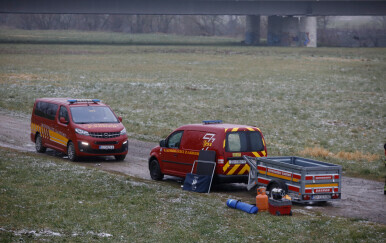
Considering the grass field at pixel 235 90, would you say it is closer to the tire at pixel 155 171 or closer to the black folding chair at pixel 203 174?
the black folding chair at pixel 203 174

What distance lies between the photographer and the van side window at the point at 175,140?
17500 millimetres

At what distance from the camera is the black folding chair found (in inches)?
625

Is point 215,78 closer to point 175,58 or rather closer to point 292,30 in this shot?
point 175,58

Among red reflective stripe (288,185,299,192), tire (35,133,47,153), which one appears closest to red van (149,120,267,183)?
red reflective stripe (288,185,299,192)

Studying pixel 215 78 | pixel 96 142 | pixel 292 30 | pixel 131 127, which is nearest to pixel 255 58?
pixel 215 78

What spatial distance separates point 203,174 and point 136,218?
3965 millimetres

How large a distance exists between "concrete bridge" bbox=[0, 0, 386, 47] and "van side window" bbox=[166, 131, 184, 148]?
74.4 metres

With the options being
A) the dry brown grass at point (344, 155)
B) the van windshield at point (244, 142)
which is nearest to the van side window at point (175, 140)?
the van windshield at point (244, 142)

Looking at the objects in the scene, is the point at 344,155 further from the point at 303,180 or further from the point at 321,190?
the point at 303,180

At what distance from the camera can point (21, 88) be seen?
46.5 m

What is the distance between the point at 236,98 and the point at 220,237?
33.2 m

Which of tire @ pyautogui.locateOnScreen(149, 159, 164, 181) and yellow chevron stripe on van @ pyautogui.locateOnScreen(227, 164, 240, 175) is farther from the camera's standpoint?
tire @ pyautogui.locateOnScreen(149, 159, 164, 181)

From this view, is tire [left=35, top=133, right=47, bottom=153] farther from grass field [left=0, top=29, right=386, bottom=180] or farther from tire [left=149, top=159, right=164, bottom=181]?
tire [left=149, top=159, right=164, bottom=181]

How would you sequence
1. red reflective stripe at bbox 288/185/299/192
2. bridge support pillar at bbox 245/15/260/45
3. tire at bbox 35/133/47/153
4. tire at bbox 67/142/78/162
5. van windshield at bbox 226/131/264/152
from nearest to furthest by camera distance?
red reflective stripe at bbox 288/185/299/192 → van windshield at bbox 226/131/264/152 → tire at bbox 67/142/78/162 → tire at bbox 35/133/47/153 → bridge support pillar at bbox 245/15/260/45
